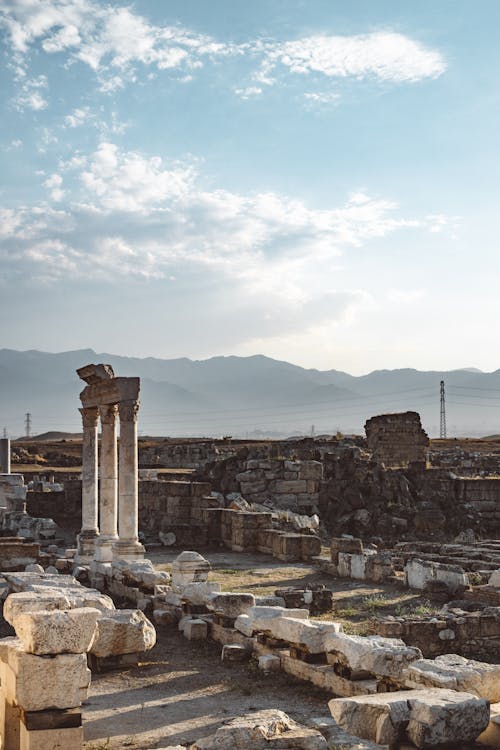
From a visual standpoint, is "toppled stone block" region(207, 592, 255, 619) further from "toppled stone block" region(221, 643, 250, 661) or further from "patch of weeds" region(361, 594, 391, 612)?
"patch of weeds" region(361, 594, 391, 612)

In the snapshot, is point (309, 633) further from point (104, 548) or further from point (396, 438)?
point (396, 438)

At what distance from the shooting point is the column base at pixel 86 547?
20234 millimetres

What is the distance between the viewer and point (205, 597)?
42.9 ft

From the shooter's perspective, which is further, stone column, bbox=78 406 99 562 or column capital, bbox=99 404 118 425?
stone column, bbox=78 406 99 562

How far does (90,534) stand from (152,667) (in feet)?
34.0

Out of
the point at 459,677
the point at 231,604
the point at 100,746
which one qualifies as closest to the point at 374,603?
the point at 231,604

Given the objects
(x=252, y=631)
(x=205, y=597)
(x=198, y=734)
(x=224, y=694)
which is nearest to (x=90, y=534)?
(x=205, y=597)

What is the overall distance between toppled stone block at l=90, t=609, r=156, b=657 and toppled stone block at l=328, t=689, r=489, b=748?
13.8 ft

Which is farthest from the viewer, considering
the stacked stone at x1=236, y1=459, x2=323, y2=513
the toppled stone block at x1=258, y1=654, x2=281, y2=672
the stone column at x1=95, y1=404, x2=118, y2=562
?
the stacked stone at x1=236, y1=459, x2=323, y2=513

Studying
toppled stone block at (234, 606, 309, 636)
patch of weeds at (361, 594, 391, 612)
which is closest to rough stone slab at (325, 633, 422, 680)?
toppled stone block at (234, 606, 309, 636)

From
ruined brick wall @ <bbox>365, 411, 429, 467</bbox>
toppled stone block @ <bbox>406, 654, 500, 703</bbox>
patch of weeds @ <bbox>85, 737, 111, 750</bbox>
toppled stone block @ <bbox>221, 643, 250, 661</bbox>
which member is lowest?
toppled stone block @ <bbox>221, 643, 250, 661</bbox>

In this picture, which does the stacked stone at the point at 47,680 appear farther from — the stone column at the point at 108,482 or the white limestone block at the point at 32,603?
the stone column at the point at 108,482

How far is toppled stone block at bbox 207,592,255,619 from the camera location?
12305 mm

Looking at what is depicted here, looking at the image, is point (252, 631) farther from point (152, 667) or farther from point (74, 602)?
point (74, 602)
